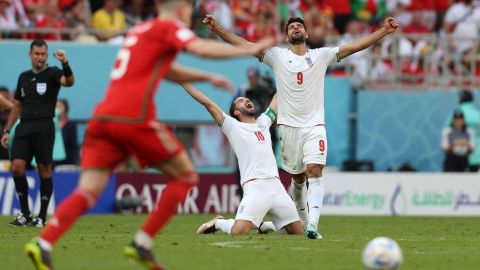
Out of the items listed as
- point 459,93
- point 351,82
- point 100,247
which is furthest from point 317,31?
point 100,247

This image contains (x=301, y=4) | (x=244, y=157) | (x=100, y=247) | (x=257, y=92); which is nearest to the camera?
(x=100, y=247)

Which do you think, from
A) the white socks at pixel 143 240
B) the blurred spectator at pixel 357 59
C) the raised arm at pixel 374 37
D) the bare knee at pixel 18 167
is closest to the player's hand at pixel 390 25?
the raised arm at pixel 374 37

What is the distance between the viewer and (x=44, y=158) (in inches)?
625

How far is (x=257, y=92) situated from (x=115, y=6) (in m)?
4.76

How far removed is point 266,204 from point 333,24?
14.5 m

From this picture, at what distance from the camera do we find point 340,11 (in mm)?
27875

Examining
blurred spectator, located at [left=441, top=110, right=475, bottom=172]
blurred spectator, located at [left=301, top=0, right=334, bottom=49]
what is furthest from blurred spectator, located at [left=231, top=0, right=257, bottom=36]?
blurred spectator, located at [left=441, top=110, right=475, bottom=172]

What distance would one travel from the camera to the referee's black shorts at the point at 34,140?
52.0 feet

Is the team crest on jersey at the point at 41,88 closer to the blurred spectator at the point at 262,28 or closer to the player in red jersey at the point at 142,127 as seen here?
the player in red jersey at the point at 142,127

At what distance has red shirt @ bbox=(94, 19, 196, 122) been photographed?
9141 millimetres

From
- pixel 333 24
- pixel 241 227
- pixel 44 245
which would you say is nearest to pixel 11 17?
pixel 333 24

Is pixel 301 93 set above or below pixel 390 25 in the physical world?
below

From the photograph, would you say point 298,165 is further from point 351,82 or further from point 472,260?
point 351,82

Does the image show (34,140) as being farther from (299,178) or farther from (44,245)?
(44,245)
